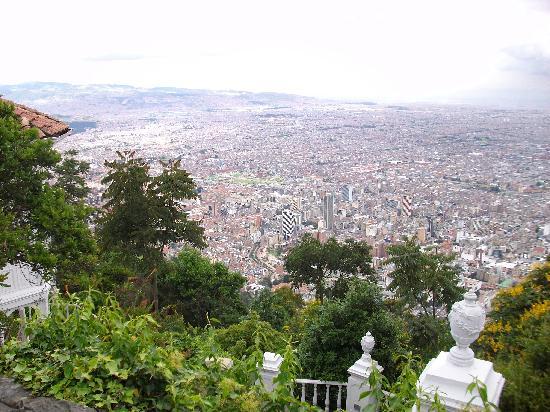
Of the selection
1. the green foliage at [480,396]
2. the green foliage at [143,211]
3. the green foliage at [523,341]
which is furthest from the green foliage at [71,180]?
the green foliage at [480,396]

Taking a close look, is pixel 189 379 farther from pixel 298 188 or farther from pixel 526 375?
pixel 298 188

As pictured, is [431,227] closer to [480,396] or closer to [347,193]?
[347,193]

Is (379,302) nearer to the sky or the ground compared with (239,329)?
nearer to the sky

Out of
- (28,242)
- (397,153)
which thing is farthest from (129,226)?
(397,153)

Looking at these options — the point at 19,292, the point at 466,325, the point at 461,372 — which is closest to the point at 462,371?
the point at 461,372

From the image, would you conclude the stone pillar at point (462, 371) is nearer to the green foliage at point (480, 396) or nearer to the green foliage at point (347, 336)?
the green foliage at point (480, 396)

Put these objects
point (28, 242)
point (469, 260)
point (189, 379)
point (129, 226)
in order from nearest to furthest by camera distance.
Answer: point (189, 379) → point (28, 242) → point (129, 226) → point (469, 260)

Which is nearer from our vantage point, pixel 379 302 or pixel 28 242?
pixel 28 242
